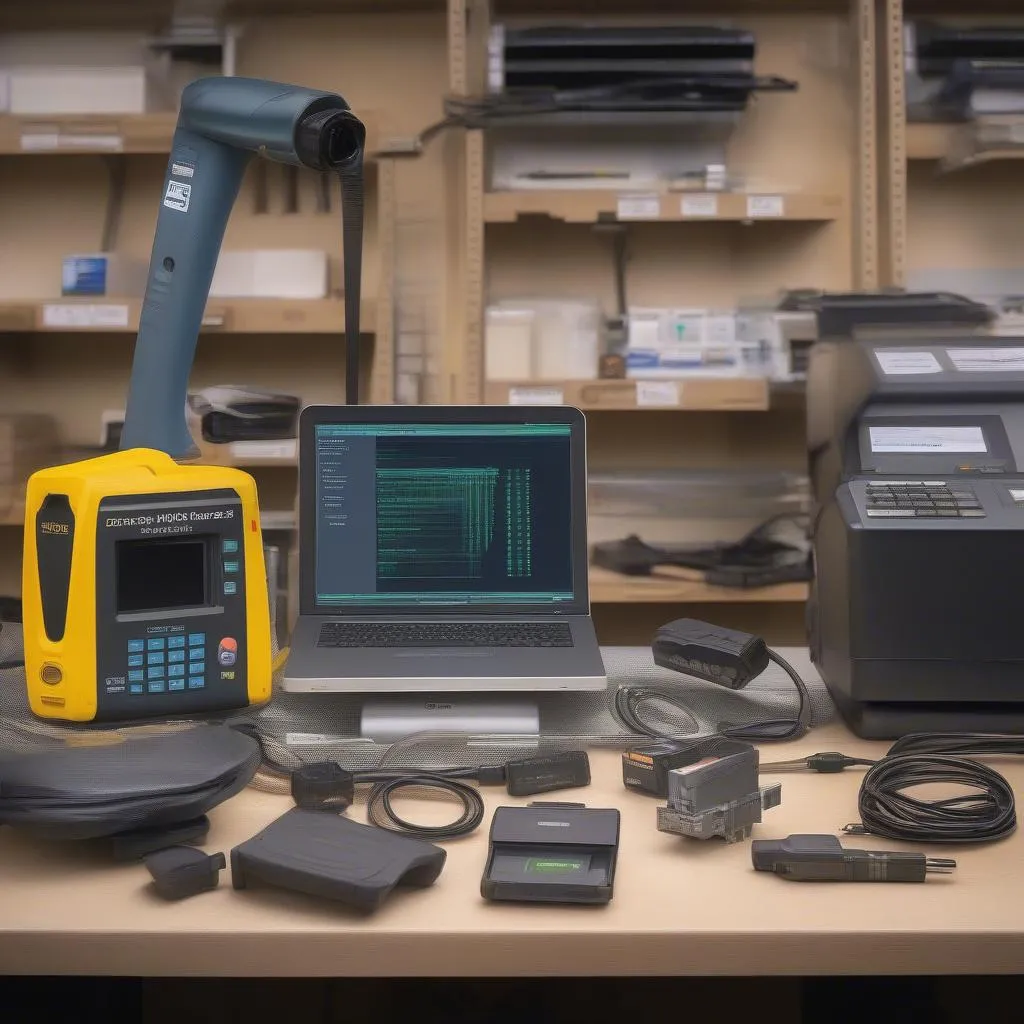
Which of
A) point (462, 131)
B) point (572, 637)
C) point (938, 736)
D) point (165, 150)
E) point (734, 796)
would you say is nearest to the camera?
point (734, 796)

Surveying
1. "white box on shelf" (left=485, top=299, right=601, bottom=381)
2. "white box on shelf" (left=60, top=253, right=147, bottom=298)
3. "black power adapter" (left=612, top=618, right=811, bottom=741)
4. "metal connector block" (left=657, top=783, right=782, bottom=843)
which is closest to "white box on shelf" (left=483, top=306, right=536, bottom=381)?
"white box on shelf" (left=485, top=299, right=601, bottom=381)

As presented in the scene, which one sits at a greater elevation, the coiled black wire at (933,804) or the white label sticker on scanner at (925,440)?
the white label sticker on scanner at (925,440)

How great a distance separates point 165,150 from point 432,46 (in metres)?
0.71

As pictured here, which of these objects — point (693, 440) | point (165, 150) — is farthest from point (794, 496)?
point (165, 150)

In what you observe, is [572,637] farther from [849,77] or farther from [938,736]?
[849,77]

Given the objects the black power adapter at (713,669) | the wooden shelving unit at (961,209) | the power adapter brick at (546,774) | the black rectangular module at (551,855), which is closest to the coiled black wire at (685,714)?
the black power adapter at (713,669)

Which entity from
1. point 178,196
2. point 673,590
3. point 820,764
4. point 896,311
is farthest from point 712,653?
point 673,590

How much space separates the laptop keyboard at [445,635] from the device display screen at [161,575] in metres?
0.14

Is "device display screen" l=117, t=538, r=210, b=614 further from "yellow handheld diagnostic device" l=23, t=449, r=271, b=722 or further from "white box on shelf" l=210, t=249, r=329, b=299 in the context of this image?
"white box on shelf" l=210, t=249, r=329, b=299

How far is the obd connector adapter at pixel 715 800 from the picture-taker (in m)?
0.79

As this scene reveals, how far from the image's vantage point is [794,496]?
2.45m

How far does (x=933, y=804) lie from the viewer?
82cm

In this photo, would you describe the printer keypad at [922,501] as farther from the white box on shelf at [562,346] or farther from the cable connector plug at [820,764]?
the white box on shelf at [562,346]

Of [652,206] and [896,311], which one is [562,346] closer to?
[652,206]
